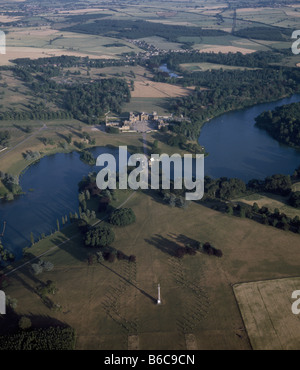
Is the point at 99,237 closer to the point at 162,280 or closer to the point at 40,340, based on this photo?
the point at 162,280

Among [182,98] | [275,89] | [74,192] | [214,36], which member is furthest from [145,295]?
[214,36]

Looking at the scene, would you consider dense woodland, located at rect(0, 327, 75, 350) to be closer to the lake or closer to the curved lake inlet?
the curved lake inlet

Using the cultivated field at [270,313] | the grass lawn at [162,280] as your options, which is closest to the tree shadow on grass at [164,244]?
the grass lawn at [162,280]

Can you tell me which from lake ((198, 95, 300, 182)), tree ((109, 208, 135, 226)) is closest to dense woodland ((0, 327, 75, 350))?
tree ((109, 208, 135, 226))

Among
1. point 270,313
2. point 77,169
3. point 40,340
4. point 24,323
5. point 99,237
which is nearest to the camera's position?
point 40,340

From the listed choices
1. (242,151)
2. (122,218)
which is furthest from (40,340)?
(242,151)

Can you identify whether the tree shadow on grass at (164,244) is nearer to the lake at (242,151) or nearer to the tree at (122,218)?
the tree at (122,218)
